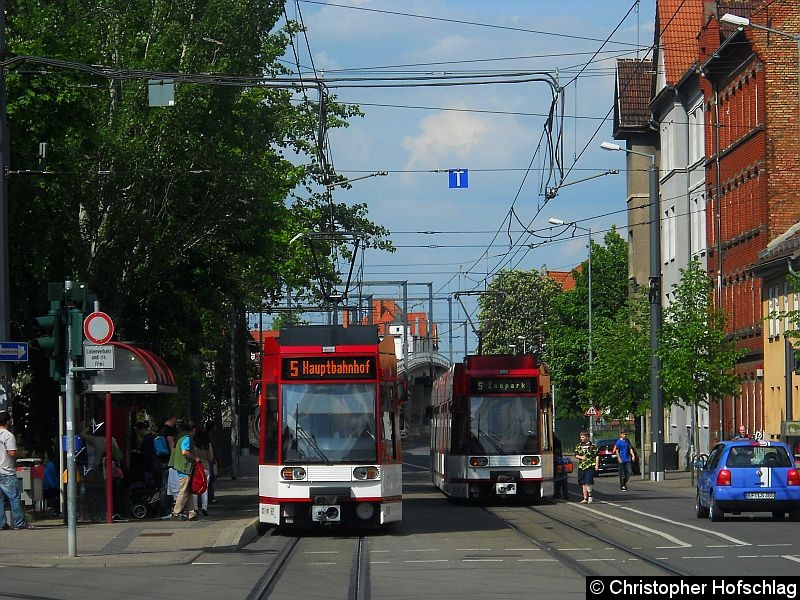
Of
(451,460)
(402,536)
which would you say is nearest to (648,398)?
(451,460)

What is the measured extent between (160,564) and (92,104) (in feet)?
48.0

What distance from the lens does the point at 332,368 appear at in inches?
969

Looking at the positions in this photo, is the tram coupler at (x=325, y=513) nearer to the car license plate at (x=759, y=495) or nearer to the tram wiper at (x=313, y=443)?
the tram wiper at (x=313, y=443)

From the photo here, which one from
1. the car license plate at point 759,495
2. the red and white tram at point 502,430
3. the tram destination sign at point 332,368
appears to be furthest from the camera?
the red and white tram at point 502,430

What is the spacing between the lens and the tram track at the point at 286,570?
615 inches

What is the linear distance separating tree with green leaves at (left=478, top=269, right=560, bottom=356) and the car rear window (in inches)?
3383

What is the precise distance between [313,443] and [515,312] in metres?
92.1

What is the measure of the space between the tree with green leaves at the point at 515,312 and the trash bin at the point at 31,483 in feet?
283

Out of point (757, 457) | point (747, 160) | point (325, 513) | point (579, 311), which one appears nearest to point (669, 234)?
point (747, 160)

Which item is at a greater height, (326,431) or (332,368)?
(332,368)

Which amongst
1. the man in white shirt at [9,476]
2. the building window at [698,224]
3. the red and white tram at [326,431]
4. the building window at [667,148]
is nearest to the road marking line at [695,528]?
the red and white tram at [326,431]

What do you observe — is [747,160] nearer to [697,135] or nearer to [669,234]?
[697,135]

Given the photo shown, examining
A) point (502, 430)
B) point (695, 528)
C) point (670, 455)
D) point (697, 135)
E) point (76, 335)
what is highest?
point (697, 135)

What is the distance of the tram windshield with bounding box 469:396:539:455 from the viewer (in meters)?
34.3
